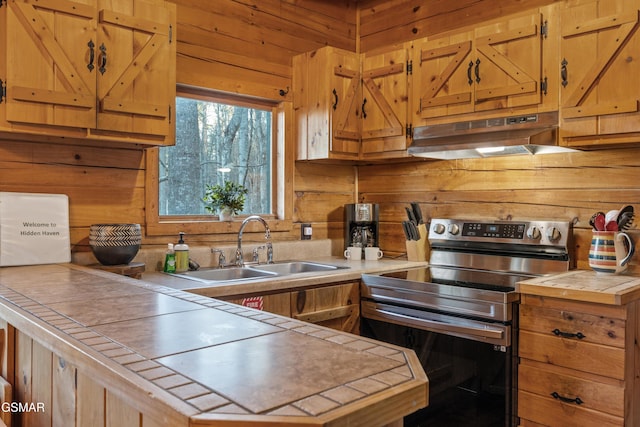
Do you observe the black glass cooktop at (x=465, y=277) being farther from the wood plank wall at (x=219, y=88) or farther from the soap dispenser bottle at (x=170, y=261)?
the soap dispenser bottle at (x=170, y=261)

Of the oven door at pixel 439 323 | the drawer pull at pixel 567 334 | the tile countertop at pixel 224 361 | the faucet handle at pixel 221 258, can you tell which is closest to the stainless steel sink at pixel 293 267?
the faucet handle at pixel 221 258

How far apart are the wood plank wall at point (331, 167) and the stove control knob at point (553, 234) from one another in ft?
0.37

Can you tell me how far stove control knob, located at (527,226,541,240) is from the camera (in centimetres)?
271

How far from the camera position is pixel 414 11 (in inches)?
134

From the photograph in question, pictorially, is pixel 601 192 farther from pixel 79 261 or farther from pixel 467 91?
pixel 79 261

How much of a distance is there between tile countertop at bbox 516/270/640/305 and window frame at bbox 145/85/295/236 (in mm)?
1556

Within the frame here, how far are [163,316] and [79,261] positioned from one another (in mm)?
1400

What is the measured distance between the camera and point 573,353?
2041 millimetres

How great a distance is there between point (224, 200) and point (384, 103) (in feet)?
3.57

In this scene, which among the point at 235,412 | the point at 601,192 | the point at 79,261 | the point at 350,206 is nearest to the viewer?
the point at 235,412

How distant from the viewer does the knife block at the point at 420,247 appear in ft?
10.4

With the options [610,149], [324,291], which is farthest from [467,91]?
[324,291]

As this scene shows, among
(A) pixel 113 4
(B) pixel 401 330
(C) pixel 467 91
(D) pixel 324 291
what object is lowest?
(B) pixel 401 330

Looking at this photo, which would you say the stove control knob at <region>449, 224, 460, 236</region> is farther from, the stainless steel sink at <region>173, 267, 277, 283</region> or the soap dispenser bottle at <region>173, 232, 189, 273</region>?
the soap dispenser bottle at <region>173, 232, 189, 273</region>
